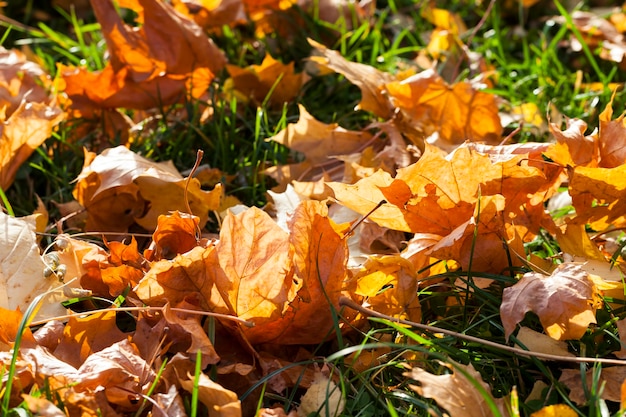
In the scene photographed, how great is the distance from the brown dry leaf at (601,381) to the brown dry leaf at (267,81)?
4.05ft

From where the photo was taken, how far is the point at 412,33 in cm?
271

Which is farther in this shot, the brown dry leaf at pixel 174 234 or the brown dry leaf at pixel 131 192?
the brown dry leaf at pixel 131 192

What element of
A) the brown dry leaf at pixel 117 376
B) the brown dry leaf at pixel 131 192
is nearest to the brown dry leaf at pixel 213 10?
the brown dry leaf at pixel 131 192

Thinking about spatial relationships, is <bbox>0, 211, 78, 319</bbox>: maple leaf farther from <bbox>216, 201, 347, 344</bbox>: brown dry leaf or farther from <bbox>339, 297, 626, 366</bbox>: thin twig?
<bbox>339, 297, 626, 366</bbox>: thin twig

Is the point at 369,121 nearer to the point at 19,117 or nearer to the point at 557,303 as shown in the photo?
the point at 19,117

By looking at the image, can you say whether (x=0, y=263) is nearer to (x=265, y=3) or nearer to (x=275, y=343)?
(x=275, y=343)

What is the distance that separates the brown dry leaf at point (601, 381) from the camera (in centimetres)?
122

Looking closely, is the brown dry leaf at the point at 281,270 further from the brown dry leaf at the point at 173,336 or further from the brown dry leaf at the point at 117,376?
the brown dry leaf at the point at 117,376

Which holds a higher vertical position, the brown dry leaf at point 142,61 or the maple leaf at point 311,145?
the brown dry leaf at point 142,61

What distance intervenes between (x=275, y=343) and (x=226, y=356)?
0.09 meters

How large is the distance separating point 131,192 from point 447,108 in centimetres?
83

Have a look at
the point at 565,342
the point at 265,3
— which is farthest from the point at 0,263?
the point at 265,3

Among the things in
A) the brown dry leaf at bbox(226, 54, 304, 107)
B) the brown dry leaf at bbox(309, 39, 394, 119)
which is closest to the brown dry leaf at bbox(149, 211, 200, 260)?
the brown dry leaf at bbox(309, 39, 394, 119)

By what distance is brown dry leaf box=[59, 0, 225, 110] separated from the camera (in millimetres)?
2041
